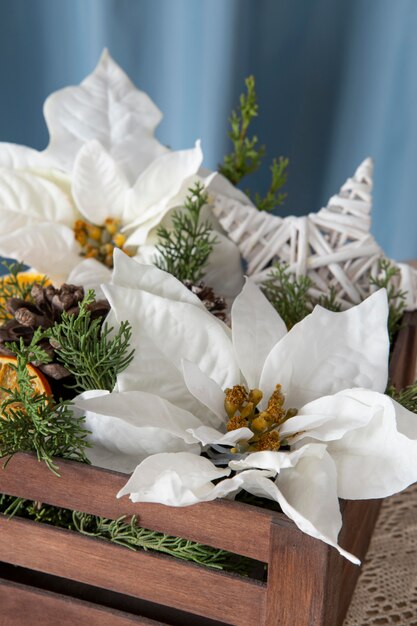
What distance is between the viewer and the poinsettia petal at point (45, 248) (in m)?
0.61

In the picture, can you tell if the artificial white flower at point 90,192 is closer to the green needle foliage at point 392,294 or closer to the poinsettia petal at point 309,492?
the green needle foliage at point 392,294

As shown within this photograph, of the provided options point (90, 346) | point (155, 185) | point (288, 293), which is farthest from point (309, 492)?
point (155, 185)

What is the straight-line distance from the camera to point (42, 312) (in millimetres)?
492

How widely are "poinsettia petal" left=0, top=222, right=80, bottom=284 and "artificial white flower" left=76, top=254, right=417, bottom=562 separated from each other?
20cm

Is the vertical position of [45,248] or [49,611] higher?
[45,248]

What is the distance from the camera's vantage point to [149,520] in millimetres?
404

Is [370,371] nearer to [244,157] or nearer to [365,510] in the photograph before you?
[365,510]

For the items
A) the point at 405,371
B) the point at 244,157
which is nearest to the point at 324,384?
the point at 405,371

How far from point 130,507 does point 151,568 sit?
4 cm

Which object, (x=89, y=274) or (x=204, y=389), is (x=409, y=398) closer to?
(x=204, y=389)

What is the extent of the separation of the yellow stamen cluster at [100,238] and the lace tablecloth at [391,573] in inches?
12.2

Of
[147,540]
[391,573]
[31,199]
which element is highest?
[31,199]

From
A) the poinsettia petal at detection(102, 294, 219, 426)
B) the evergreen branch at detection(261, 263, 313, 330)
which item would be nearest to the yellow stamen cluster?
the evergreen branch at detection(261, 263, 313, 330)

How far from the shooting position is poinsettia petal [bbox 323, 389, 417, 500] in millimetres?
389
